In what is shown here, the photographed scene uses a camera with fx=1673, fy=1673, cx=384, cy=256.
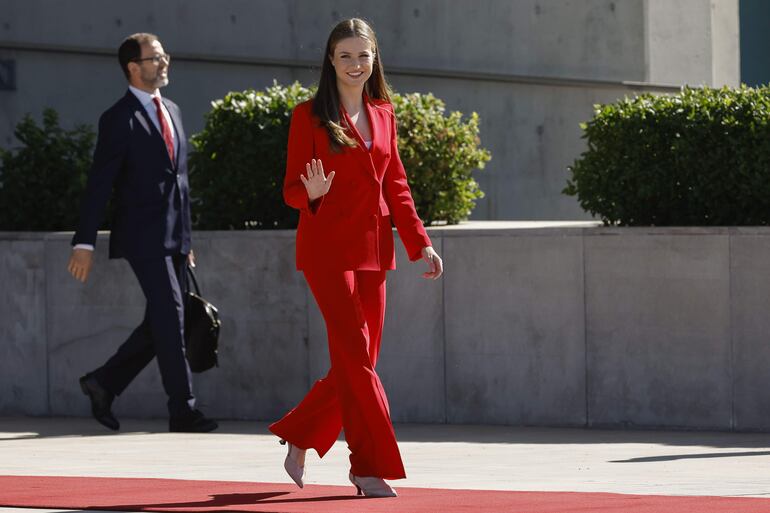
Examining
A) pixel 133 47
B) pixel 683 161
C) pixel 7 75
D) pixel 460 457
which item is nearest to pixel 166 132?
pixel 133 47

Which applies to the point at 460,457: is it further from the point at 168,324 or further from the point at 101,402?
the point at 101,402

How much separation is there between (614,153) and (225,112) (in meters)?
2.44

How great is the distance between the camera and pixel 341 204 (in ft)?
21.3

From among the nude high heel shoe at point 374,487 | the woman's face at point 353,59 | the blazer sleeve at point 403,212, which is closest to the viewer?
the nude high heel shoe at point 374,487

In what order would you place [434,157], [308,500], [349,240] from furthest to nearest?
[434,157], [349,240], [308,500]

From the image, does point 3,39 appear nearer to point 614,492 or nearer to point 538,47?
point 538,47

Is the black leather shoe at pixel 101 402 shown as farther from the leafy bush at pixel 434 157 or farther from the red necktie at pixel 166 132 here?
the leafy bush at pixel 434 157

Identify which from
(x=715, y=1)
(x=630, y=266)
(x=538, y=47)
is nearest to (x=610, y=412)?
(x=630, y=266)

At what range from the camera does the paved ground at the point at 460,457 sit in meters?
6.78

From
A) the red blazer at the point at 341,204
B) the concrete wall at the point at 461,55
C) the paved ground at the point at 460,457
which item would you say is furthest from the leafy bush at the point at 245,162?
the concrete wall at the point at 461,55

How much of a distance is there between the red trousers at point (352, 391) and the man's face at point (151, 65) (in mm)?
3306

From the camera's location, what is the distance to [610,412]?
9.46m

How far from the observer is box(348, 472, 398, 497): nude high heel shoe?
20.5 feet

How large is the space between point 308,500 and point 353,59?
5.68 ft
